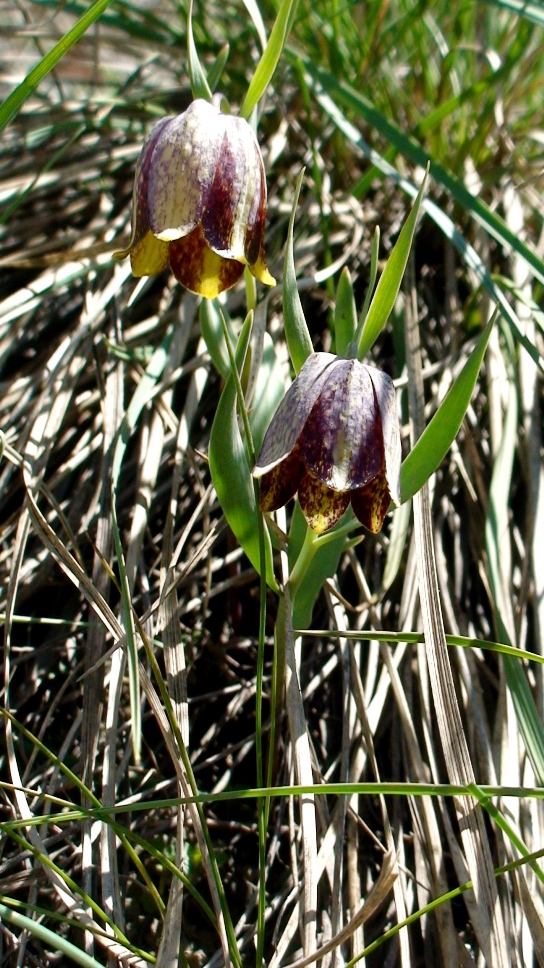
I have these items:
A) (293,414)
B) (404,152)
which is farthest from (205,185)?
(404,152)

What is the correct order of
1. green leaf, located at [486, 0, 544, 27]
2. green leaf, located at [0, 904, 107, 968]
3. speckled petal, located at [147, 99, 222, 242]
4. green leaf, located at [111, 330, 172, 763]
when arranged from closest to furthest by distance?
green leaf, located at [0, 904, 107, 968] < green leaf, located at [111, 330, 172, 763] < speckled petal, located at [147, 99, 222, 242] < green leaf, located at [486, 0, 544, 27]

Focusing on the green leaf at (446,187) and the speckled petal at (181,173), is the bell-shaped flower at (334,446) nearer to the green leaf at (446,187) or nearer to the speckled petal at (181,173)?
the speckled petal at (181,173)

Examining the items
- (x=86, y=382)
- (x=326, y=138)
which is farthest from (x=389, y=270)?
(x=326, y=138)

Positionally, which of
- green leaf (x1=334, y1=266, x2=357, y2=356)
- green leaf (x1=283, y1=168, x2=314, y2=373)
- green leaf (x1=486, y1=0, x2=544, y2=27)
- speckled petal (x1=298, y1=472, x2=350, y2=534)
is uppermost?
green leaf (x1=486, y1=0, x2=544, y2=27)

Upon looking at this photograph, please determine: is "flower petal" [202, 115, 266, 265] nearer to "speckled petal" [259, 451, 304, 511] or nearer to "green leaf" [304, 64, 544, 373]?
"speckled petal" [259, 451, 304, 511]

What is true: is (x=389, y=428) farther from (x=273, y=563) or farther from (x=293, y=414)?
(x=273, y=563)

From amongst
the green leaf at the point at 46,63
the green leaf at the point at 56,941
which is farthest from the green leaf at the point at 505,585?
the green leaf at the point at 46,63

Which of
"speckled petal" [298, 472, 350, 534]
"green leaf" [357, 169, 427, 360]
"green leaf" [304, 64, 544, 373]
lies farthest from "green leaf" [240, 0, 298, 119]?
"speckled petal" [298, 472, 350, 534]
